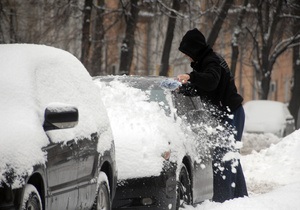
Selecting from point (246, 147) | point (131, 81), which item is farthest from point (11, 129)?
point (246, 147)

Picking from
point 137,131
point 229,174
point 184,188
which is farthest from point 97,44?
point 137,131

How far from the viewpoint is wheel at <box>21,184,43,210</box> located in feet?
20.6

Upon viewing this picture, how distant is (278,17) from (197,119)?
24.1 m

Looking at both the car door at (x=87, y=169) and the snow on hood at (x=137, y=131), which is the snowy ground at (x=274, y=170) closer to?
the snow on hood at (x=137, y=131)

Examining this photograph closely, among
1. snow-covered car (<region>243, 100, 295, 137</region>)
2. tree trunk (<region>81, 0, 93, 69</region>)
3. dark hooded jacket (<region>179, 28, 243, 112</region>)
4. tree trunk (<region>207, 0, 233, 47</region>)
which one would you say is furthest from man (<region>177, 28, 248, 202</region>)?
snow-covered car (<region>243, 100, 295, 137</region>)

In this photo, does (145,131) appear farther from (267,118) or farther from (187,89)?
(267,118)

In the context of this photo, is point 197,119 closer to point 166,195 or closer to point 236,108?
point 236,108

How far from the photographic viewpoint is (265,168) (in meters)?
16.5

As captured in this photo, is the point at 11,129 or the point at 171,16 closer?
the point at 11,129

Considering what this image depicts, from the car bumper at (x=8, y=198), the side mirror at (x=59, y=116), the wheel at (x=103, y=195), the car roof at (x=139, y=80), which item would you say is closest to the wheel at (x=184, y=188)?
the car roof at (x=139, y=80)

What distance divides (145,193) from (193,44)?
2.13 m

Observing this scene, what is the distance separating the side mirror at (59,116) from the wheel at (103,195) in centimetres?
156

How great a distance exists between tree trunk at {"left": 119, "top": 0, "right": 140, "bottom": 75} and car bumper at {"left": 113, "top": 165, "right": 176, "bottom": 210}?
56.9ft

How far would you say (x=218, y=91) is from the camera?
36.8 feet
